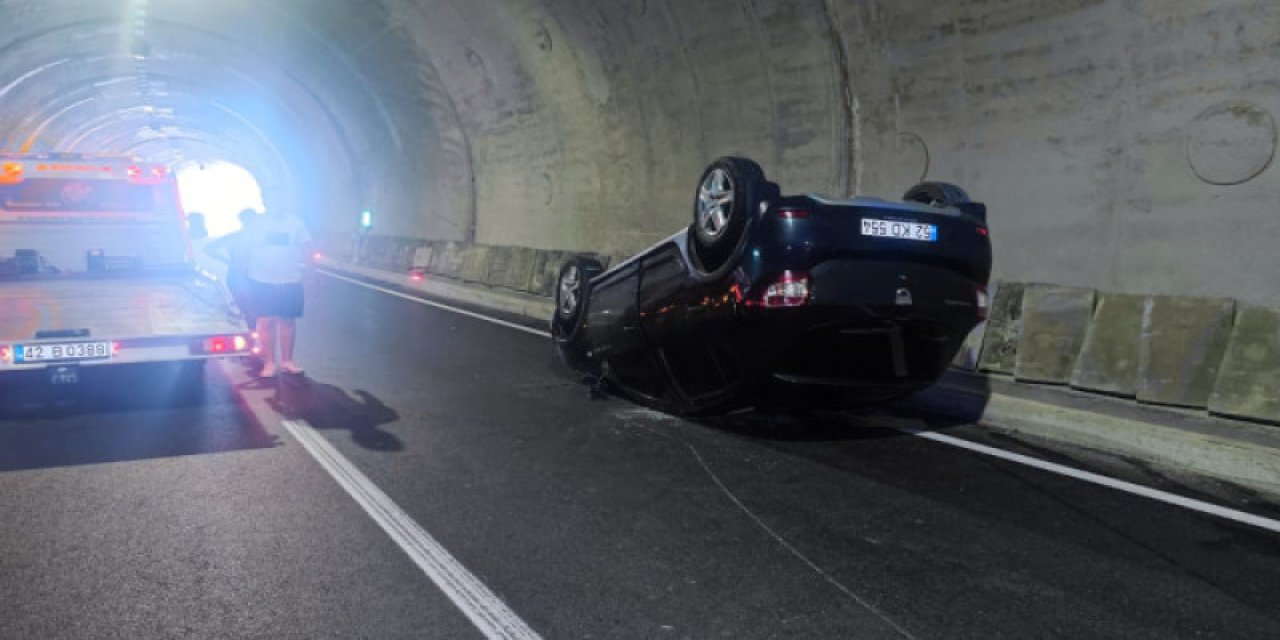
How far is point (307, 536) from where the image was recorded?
418cm

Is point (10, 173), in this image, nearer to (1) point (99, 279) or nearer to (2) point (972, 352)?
(1) point (99, 279)

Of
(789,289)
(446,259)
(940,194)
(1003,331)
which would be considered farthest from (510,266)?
(789,289)

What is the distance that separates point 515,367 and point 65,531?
17.4 ft

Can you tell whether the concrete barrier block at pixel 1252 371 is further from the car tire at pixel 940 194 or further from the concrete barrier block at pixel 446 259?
the concrete barrier block at pixel 446 259

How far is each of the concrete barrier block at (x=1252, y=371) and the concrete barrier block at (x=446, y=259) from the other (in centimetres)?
1576

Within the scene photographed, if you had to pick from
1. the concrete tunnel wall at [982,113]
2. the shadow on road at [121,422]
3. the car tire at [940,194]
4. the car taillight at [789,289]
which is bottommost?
the shadow on road at [121,422]

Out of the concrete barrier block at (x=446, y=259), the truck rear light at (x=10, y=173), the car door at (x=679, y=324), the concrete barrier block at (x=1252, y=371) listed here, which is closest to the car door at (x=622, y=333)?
the car door at (x=679, y=324)

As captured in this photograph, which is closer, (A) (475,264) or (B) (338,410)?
(B) (338,410)

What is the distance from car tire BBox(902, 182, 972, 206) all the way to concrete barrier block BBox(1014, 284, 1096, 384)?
1891 mm

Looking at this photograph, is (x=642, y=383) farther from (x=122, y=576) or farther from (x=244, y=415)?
(x=122, y=576)

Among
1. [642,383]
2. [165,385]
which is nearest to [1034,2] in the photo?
[642,383]

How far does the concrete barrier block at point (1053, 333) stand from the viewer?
286 inches

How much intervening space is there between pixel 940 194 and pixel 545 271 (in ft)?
33.2

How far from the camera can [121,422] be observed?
647 cm
